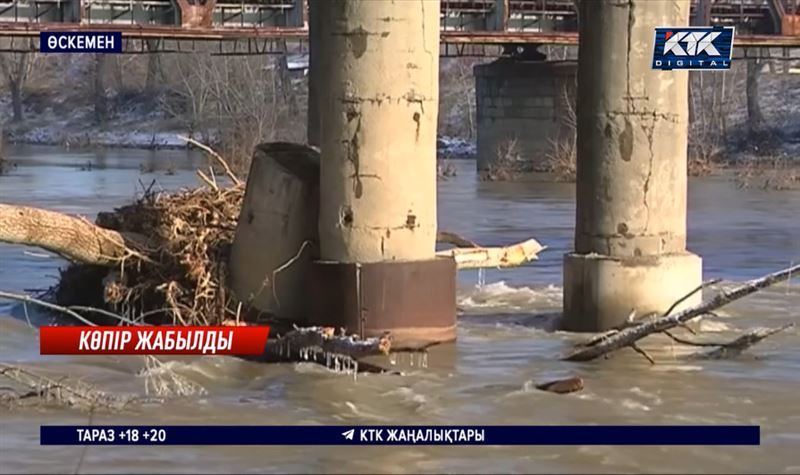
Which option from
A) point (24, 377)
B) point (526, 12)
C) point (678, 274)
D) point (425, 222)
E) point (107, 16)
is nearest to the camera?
point (24, 377)

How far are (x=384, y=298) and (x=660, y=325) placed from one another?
231cm

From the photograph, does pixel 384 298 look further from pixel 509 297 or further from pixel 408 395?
pixel 509 297

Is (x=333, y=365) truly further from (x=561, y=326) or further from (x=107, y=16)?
(x=107, y=16)

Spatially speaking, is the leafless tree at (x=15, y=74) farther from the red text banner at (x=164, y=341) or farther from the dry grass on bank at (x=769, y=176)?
the red text banner at (x=164, y=341)

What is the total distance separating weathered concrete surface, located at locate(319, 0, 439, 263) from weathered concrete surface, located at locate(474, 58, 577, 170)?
4457 cm

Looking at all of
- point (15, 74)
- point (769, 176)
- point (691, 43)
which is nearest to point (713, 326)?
point (691, 43)

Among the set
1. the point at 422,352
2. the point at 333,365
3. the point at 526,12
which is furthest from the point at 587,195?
the point at 526,12

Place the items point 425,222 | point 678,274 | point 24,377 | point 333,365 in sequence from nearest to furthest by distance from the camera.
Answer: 1. point 24,377
2. point 333,365
3. point 425,222
4. point 678,274

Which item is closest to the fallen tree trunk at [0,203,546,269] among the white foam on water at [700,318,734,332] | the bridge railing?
the white foam on water at [700,318,734,332]

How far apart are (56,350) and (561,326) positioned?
15.9 ft

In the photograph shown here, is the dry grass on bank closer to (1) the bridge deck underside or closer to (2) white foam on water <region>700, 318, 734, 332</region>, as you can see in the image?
(1) the bridge deck underside

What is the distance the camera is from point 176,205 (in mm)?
15016

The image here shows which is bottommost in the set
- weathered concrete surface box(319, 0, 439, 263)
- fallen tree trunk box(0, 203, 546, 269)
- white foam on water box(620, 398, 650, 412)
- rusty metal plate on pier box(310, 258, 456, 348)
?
white foam on water box(620, 398, 650, 412)

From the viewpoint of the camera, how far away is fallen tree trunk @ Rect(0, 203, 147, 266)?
45.2 ft
